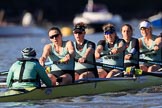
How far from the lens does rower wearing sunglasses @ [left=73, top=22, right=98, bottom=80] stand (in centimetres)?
1408

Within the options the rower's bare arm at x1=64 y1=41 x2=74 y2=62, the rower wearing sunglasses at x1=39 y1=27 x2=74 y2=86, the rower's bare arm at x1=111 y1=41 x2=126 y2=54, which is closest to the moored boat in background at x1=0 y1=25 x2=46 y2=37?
the rower's bare arm at x1=111 y1=41 x2=126 y2=54

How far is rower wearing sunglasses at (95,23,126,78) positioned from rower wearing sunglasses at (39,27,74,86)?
122 centimetres

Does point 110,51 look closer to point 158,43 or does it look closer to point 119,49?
point 119,49

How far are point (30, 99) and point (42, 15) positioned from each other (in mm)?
67583

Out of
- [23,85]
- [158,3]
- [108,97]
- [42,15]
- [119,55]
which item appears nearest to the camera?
[23,85]

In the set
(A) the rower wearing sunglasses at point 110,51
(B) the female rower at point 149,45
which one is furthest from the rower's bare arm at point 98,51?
(B) the female rower at point 149,45

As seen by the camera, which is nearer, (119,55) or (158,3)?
(119,55)

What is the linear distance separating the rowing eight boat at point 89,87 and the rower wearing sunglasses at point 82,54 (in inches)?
16.6

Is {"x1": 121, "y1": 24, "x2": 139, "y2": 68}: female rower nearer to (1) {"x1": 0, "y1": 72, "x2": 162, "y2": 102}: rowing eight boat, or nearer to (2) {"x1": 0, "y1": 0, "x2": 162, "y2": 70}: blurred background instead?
(1) {"x1": 0, "y1": 72, "x2": 162, "y2": 102}: rowing eight boat

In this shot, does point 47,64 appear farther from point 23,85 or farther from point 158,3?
point 158,3

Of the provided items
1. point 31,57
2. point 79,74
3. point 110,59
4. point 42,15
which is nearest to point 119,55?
point 110,59

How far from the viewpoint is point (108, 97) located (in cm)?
1385

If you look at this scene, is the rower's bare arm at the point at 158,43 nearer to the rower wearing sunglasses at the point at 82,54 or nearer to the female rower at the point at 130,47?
the female rower at the point at 130,47

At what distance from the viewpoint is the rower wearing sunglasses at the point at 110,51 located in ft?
48.9
